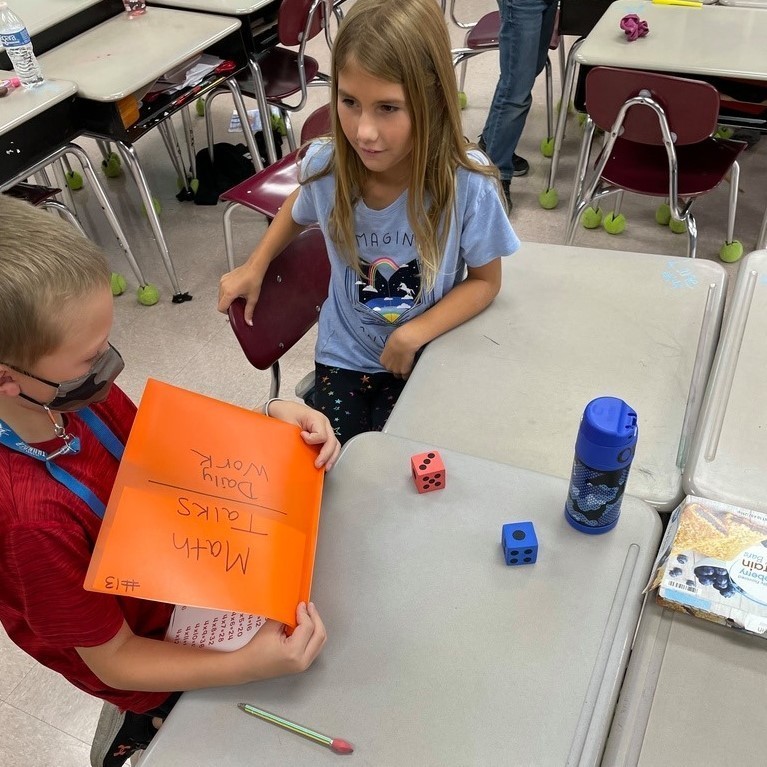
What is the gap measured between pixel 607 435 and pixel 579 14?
8.95 ft

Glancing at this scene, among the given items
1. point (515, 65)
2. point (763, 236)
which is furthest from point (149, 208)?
point (763, 236)

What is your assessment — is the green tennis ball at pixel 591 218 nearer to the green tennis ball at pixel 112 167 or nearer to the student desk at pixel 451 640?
the student desk at pixel 451 640

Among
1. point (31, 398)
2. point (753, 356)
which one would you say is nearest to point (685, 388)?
point (753, 356)

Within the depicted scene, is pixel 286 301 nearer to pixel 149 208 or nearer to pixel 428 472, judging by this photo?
pixel 428 472

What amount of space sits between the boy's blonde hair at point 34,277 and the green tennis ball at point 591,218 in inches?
93.1

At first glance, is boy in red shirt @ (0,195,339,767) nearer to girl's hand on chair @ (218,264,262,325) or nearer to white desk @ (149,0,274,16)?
girl's hand on chair @ (218,264,262,325)

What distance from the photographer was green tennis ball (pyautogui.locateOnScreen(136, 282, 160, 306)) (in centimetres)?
267

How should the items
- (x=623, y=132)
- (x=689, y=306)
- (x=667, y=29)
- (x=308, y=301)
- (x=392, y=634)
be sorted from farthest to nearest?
1. (x=667, y=29)
2. (x=623, y=132)
3. (x=308, y=301)
4. (x=689, y=306)
5. (x=392, y=634)

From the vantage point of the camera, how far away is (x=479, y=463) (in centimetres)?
99

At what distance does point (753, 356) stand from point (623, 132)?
4.06 feet

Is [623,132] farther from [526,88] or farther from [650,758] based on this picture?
[650,758]

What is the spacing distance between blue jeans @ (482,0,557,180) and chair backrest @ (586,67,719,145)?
25.1 inches

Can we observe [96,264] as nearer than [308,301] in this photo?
Yes

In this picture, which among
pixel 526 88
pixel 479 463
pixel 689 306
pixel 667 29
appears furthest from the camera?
pixel 526 88
